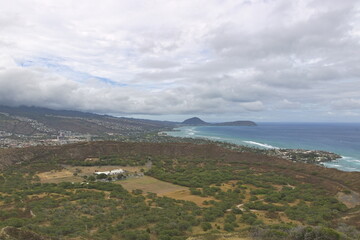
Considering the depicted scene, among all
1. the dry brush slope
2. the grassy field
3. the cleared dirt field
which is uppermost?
the dry brush slope

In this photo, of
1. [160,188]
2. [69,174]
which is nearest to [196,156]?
[160,188]

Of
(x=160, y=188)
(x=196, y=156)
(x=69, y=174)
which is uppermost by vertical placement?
(x=196, y=156)

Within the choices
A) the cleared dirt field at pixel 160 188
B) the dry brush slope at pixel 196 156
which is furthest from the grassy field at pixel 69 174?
the dry brush slope at pixel 196 156

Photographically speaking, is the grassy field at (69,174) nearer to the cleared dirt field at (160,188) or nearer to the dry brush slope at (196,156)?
the cleared dirt field at (160,188)

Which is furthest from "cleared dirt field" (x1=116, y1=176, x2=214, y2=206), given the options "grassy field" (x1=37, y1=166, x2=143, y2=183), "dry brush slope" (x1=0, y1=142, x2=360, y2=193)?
"dry brush slope" (x1=0, y1=142, x2=360, y2=193)

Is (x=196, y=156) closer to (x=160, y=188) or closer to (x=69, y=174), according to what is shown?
(x=160, y=188)

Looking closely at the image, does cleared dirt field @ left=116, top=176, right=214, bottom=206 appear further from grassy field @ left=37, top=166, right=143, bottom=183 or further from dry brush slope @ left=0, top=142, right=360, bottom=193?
dry brush slope @ left=0, top=142, right=360, bottom=193

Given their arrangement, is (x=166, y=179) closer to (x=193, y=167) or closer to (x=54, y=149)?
(x=193, y=167)

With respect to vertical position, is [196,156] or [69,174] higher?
[196,156]
